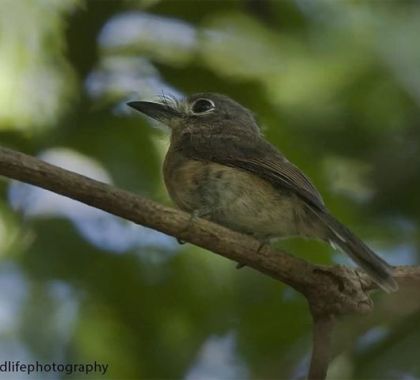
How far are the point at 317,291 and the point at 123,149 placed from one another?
3.49ft

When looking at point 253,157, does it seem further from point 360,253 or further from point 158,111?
point 360,253

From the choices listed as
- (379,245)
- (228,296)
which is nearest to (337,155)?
(379,245)

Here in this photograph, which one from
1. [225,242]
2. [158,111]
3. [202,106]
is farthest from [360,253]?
[202,106]

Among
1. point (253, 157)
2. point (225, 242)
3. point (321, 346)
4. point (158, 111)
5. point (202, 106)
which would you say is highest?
point (202, 106)

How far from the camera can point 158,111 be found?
171 inches

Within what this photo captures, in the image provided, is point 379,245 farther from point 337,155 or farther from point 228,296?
point 228,296

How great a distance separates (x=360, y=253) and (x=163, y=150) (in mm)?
1203

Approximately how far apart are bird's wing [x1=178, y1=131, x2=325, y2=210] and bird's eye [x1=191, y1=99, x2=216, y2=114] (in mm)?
209

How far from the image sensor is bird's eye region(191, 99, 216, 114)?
4707 millimetres

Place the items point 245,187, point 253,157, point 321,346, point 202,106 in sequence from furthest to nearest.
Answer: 1. point 202,106
2. point 253,157
3. point 245,187
4. point 321,346

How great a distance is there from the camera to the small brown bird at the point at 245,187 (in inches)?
144

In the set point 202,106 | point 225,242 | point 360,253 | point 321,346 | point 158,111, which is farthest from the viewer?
point 202,106

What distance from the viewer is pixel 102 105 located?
365cm

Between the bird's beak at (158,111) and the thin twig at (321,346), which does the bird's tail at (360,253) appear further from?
the bird's beak at (158,111)
